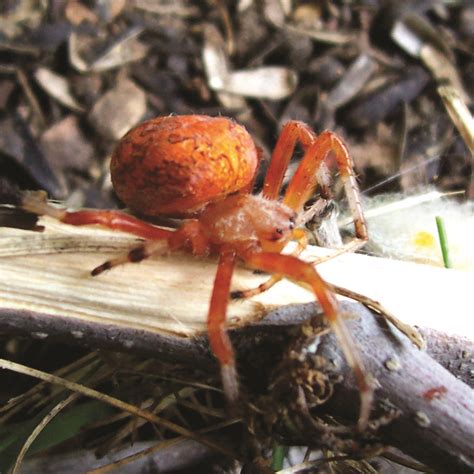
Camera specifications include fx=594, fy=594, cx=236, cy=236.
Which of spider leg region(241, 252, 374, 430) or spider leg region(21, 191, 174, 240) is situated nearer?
spider leg region(241, 252, 374, 430)

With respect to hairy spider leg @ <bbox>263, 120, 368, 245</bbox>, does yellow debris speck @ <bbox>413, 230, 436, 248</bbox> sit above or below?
below

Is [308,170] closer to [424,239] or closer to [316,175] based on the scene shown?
[316,175]

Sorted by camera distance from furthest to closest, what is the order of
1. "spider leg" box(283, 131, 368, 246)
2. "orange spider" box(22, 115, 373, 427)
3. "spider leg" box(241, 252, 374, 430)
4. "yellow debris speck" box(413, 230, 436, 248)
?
"yellow debris speck" box(413, 230, 436, 248) → "spider leg" box(283, 131, 368, 246) → "orange spider" box(22, 115, 373, 427) → "spider leg" box(241, 252, 374, 430)

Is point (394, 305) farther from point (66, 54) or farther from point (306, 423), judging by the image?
point (66, 54)

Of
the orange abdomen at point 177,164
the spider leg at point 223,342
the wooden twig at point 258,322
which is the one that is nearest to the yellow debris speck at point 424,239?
the wooden twig at point 258,322

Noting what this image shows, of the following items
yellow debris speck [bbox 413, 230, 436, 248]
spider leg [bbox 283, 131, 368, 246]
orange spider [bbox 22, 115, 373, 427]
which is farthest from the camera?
yellow debris speck [bbox 413, 230, 436, 248]

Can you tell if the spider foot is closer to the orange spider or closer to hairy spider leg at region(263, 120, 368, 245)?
the orange spider

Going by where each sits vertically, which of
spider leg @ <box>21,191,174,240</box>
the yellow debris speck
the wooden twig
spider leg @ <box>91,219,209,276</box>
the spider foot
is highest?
spider leg @ <box>21,191,174,240</box>

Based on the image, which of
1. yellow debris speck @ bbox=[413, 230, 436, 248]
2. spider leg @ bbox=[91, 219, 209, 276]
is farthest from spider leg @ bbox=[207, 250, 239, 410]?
yellow debris speck @ bbox=[413, 230, 436, 248]

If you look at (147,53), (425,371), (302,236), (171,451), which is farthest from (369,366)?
(147,53)

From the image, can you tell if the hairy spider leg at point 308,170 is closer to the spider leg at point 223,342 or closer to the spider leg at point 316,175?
the spider leg at point 316,175
